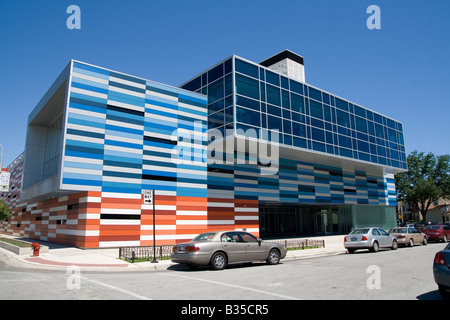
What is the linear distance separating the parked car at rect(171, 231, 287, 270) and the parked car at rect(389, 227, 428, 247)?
41.4 ft

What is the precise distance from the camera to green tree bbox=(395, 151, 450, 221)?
2708 inches

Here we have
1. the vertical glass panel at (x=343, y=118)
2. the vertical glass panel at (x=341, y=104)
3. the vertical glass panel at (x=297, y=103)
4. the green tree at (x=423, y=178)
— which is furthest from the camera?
the green tree at (x=423, y=178)

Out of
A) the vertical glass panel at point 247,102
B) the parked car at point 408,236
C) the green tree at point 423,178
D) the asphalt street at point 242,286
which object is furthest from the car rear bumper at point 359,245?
the green tree at point 423,178

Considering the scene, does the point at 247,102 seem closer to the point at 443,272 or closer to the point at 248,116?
the point at 248,116

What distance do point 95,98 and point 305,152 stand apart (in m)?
17.8

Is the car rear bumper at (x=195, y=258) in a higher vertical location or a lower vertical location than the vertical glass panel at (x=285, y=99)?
lower

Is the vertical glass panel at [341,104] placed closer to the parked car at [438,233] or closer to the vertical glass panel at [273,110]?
the vertical glass panel at [273,110]

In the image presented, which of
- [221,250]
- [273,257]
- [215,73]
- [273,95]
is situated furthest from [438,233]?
[221,250]

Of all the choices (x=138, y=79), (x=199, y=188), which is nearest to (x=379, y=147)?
(x=199, y=188)

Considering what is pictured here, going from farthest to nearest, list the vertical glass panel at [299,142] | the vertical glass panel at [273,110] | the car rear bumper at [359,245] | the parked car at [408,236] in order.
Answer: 1. the vertical glass panel at [299,142]
2. the vertical glass panel at [273,110]
3. the parked car at [408,236]
4. the car rear bumper at [359,245]

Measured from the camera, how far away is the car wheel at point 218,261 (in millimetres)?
11812

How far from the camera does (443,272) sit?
6.84 m

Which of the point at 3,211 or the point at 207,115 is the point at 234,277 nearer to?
the point at 207,115

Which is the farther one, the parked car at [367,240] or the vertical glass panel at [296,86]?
the vertical glass panel at [296,86]
